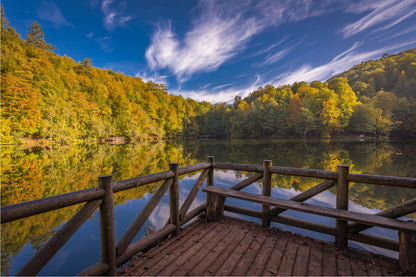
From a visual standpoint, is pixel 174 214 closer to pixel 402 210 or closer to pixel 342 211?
pixel 342 211

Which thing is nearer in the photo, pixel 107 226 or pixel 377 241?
pixel 107 226

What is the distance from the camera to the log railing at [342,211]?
92.9 inches

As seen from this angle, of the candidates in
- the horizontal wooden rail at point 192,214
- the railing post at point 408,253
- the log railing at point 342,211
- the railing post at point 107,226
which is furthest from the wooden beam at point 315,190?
the railing post at point 107,226

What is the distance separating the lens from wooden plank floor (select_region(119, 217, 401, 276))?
7.92 ft

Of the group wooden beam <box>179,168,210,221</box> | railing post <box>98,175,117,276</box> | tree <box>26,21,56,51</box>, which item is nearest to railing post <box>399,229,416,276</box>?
wooden beam <box>179,168,210,221</box>

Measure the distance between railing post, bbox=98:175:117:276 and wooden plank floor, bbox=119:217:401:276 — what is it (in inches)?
10.9

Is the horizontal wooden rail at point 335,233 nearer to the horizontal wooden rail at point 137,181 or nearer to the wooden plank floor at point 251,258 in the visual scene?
the wooden plank floor at point 251,258

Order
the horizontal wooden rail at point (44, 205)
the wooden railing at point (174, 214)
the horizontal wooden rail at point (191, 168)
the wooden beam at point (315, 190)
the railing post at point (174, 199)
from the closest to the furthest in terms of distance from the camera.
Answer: the horizontal wooden rail at point (44, 205)
the wooden railing at point (174, 214)
the wooden beam at point (315, 190)
the railing post at point (174, 199)
the horizontal wooden rail at point (191, 168)

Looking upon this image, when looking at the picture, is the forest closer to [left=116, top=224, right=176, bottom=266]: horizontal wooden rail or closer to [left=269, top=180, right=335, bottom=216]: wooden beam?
[left=116, top=224, right=176, bottom=266]: horizontal wooden rail

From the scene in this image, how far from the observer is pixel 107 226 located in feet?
7.36

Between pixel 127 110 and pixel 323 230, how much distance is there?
179 feet

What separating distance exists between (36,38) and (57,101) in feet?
84.2

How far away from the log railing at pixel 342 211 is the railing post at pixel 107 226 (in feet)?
6.92

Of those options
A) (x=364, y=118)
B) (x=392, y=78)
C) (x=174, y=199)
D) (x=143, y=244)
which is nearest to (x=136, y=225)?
(x=143, y=244)
